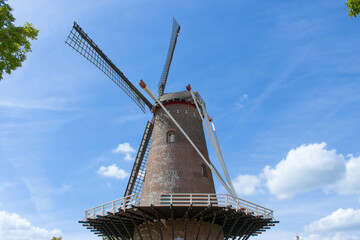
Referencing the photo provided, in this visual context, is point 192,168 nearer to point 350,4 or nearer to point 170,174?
point 170,174

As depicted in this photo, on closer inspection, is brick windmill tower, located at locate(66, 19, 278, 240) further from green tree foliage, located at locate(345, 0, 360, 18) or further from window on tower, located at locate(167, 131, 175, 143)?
green tree foliage, located at locate(345, 0, 360, 18)

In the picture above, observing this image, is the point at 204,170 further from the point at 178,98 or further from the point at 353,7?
the point at 353,7

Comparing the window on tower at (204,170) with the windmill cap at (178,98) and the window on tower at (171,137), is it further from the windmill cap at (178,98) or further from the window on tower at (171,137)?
the windmill cap at (178,98)

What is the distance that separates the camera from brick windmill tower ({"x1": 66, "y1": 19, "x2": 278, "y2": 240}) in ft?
50.1

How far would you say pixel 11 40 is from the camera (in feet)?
30.5

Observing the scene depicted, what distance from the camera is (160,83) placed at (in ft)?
85.0

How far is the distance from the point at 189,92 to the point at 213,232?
32.2 ft

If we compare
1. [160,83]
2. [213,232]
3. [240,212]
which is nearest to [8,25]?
[240,212]

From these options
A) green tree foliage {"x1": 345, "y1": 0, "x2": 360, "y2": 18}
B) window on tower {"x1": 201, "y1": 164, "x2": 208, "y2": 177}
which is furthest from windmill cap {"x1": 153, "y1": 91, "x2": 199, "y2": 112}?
green tree foliage {"x1": 345, "y1": 0, "x2": 360, "y2": 18}

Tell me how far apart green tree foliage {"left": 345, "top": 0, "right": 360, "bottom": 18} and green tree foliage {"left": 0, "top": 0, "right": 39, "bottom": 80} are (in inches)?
378

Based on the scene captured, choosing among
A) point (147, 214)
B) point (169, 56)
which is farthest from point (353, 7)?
point (169, 56)

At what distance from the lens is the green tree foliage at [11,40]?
9.18 m

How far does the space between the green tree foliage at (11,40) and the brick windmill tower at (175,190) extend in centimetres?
851

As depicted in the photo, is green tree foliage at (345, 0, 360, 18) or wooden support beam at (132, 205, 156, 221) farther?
wooden support beam at (132, 205, 156, 221)
